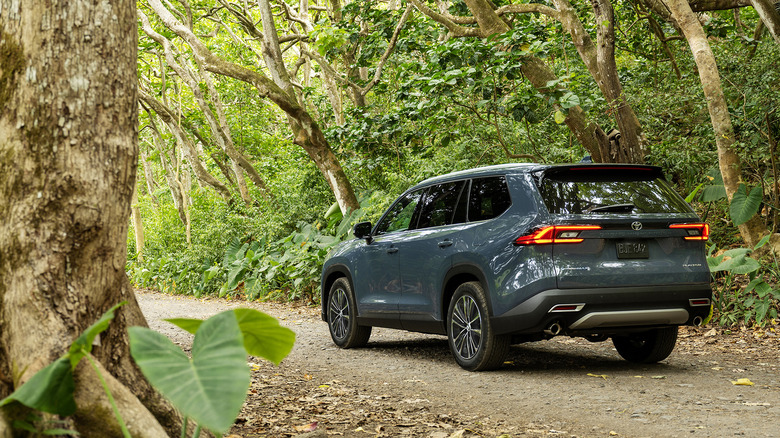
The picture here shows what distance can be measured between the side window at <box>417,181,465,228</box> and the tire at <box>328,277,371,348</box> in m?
1.62

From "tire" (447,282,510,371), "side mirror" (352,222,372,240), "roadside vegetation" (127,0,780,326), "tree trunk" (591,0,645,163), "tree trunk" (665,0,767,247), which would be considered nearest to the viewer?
"tire" (447,282,510,371)

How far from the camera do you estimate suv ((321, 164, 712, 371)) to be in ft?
21.9

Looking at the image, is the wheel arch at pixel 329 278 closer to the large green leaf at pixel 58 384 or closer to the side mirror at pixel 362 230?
the side mirror at pixel 362 230

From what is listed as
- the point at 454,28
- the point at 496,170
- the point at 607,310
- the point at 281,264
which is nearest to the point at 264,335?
the point at 607,310

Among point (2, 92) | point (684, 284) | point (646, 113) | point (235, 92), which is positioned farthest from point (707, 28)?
point (235, 92)

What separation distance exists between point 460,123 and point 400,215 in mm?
5357

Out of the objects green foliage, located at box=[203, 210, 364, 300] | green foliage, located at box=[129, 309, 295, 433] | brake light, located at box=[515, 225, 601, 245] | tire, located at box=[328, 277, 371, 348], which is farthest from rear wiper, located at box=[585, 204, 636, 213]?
green foliage, located at box=[203, 210, 364, 300]

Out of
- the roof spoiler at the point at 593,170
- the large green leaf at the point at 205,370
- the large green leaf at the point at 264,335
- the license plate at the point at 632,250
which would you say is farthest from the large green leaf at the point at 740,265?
the large green leaf at the point at 205,370

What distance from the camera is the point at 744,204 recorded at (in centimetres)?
1026

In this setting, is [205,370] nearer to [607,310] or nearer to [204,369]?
[204,369]

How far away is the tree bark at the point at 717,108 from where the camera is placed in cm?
1034

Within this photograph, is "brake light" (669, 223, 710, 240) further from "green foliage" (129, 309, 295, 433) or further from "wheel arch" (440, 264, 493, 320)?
"green foliage" (129, 309, 295, 433)

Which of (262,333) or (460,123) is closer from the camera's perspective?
(262,333)

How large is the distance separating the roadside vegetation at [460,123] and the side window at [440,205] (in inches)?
150
